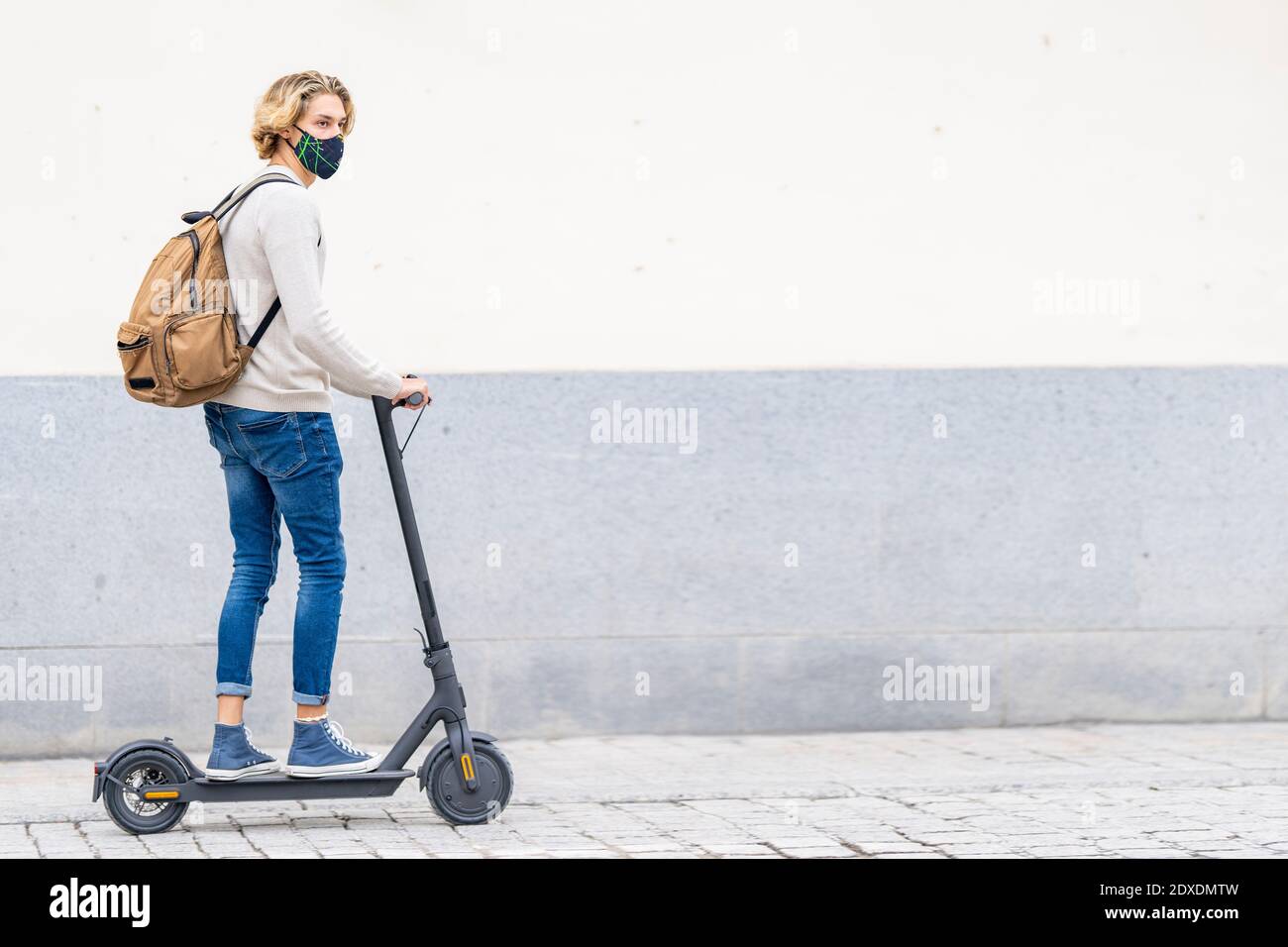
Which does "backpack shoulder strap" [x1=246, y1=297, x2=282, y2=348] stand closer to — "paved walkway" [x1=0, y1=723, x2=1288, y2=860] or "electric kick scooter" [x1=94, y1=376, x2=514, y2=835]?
"electric kick scooter" [x1=94, y1=376, x2=514, y2=835]

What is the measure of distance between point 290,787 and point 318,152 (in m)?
1.67

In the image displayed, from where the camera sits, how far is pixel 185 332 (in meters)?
4.67

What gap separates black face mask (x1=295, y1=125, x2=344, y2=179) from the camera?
16.2ft

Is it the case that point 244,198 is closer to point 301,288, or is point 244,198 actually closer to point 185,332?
point 301,288

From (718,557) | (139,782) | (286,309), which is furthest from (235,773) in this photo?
(718,557)

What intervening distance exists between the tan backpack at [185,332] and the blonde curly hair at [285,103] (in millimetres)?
321

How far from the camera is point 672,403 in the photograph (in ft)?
21.8

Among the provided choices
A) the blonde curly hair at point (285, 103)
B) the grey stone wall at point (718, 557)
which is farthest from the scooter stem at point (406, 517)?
A: the grey stone wall at point (718, 557)

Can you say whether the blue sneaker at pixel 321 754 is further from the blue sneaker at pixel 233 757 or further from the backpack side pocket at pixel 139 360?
the backpack side pocket at pixel 139 360

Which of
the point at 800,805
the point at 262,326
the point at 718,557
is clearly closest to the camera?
the point at 262,326

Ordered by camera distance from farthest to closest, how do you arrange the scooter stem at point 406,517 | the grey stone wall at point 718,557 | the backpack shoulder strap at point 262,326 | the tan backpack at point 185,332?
the grey stone wall at point 718,557, the scooter stem at point 406,517, the backpack shoulder strap at point 262,326, the tan backpack at point 185,332

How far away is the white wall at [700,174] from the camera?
643cm

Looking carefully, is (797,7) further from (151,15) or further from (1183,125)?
(151,15)

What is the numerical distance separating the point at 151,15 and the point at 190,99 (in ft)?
1.03
